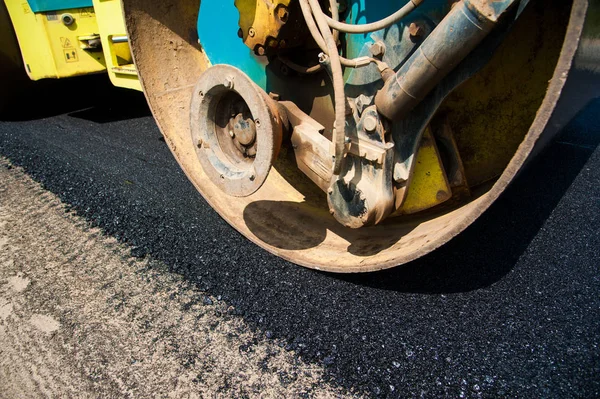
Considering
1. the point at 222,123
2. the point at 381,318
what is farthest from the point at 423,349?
the point at 222,123

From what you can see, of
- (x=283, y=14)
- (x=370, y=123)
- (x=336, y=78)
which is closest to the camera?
(x=336, y=78)

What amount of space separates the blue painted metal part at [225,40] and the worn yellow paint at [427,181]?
0.80m

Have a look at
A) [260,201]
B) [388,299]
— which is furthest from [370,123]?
[260,201]

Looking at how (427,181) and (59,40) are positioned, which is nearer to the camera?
(427,181)

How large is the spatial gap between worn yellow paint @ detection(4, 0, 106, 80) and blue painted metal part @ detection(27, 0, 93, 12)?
3 cm

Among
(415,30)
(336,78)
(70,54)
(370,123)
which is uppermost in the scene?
(415,30)

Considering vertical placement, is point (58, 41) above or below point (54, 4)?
below

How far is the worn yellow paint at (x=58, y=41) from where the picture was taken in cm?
279

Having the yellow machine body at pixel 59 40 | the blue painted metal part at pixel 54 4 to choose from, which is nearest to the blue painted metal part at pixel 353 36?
the yellow machine body at pixel 59 40

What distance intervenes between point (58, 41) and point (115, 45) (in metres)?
0.63

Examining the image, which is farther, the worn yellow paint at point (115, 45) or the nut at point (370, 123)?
the worn yellow paint at point (115, 45)

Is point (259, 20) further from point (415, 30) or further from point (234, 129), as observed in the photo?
point (415, 30)

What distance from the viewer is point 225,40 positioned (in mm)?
1960

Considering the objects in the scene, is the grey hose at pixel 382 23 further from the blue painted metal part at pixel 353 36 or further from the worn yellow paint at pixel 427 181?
the worn yellow paint at pixel 427 181
